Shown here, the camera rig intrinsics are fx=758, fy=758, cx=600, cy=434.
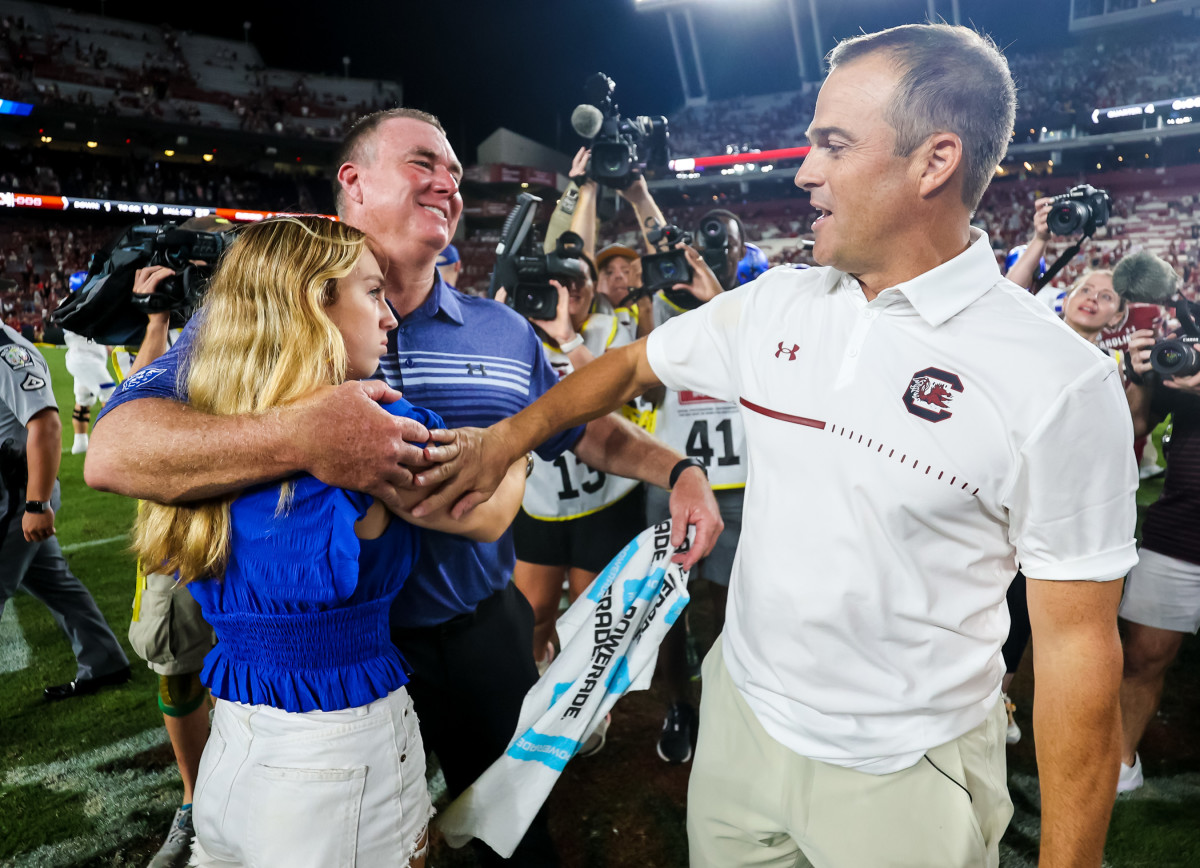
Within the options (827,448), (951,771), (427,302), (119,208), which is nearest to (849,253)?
(827,448)

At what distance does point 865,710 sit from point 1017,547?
38 cm

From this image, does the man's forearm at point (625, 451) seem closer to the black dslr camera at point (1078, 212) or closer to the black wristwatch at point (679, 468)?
the black wristwatch at point (679, 468)

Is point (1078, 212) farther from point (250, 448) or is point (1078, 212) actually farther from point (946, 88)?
point (250, 448)

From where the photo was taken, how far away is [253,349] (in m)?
1.32

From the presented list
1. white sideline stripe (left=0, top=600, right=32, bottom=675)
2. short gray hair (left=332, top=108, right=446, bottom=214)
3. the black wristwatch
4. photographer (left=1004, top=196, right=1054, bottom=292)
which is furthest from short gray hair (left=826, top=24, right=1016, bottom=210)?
white sideline stripe (left=0, top=600, right=32, bottom=675)

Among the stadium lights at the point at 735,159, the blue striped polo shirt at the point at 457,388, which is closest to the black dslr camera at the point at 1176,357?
the blue striped polo shirt at the point at 457,388

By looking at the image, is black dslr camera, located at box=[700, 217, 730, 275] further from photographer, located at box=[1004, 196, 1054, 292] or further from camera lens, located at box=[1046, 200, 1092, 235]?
camera lens, located at box=[1046, 200, 1092, 235]

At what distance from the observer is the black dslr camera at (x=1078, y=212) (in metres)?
3.15

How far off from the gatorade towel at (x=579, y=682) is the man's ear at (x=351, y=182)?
1.20 metres

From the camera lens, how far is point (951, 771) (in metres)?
1.30

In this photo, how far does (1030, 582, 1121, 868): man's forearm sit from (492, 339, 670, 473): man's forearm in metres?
0.91

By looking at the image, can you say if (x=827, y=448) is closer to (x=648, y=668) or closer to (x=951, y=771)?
(x=951, y=771)

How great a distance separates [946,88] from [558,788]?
8.99ft

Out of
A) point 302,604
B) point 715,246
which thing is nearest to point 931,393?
point 302,604
